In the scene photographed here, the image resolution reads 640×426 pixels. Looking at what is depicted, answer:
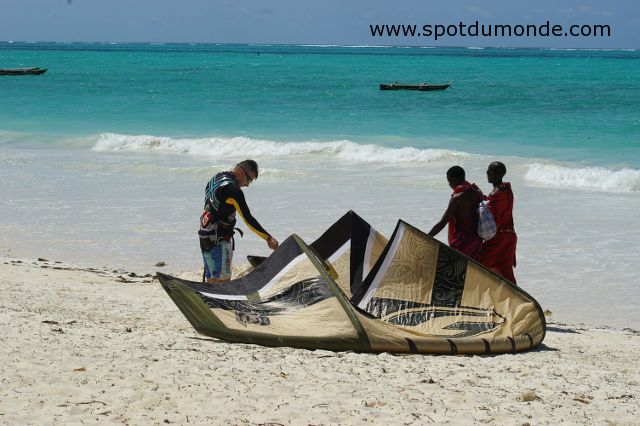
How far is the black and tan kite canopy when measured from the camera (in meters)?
6.34

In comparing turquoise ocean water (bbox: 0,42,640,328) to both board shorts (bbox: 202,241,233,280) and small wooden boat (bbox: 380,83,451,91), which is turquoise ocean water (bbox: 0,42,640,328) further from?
board shorts (bbox: 202,241,233,280)

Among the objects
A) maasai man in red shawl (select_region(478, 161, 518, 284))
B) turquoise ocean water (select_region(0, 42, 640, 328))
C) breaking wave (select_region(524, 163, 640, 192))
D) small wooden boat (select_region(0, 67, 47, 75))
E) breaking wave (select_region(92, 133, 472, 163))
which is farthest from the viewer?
small wooden boat (select_region(0, 67, 47, 75))

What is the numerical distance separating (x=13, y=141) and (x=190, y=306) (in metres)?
21.4

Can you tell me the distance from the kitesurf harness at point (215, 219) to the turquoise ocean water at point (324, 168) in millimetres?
3260

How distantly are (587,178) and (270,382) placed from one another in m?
13.9

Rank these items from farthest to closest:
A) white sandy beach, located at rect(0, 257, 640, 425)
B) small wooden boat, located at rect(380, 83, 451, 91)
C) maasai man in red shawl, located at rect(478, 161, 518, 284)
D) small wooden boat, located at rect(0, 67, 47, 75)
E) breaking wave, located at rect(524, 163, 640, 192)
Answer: small wooden boat, located at rect(0, 67, 47, 75) → small wooden boat, located at rect(380, 83, 451, 91) → breaking wave, located at rect(524, 163, 640, 192) → maasai man in red shawl, located at rect(478, 161, 518, 284) → white sandy beach, located at rect(0, 257, 640, 425)

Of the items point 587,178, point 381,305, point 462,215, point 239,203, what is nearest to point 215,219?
point 239,203

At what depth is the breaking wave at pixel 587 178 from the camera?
17475mm

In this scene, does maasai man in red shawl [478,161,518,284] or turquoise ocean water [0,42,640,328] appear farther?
turquoise ocean water [0,42,640,328]

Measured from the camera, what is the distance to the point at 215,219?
7082 mm

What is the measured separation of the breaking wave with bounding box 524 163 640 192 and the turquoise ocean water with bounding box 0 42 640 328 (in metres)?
0.05

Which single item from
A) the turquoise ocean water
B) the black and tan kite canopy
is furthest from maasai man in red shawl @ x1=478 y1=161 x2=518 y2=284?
the turquoise ocean water

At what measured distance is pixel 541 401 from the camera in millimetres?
5266

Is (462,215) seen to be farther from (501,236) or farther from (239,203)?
(239,203)
